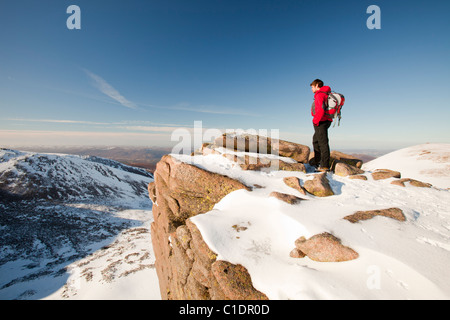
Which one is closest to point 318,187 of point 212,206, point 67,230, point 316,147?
point 316,147

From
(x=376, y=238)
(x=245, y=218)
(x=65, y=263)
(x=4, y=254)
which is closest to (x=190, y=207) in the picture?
(x=245, y=218)

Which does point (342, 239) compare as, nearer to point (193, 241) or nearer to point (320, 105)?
point (193, 241)

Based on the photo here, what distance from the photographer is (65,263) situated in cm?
3067

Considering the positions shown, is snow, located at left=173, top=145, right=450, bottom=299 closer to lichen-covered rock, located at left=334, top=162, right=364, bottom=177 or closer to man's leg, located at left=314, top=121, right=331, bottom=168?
lichen-covered rock, located at left=334, top=162, right=364, bottom=177

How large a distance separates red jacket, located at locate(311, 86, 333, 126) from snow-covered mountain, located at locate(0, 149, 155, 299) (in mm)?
25348

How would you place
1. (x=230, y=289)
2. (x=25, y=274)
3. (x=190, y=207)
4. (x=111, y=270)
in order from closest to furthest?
(x=230, y=289) → (x=190, y=207) → (x=111, y=270) → (x=25, y=274)

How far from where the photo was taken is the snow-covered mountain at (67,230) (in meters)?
24.0

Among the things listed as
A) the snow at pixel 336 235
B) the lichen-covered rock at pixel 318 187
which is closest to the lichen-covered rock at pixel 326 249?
the snow at pixel 336 235

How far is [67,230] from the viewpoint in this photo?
42.8m

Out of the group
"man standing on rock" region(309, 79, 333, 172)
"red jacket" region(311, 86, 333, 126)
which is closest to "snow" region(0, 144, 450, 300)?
"man standing on rock" region(309, 79, 333, 172)

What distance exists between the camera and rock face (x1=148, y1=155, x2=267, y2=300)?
16.2 feet

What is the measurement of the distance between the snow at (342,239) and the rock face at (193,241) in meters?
0.38

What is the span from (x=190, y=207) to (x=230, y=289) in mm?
5611
